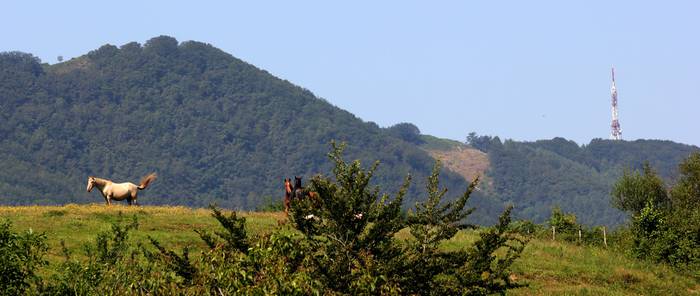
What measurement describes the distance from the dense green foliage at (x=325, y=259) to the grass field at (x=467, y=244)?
51.0 feet

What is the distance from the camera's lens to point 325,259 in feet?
94.6

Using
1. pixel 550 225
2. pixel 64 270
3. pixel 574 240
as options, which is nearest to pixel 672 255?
pixel 574 240

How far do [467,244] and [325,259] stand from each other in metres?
27.5

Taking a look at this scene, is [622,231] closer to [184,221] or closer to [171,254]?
[184,221]

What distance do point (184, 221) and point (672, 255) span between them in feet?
86.1

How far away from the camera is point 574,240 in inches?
2746

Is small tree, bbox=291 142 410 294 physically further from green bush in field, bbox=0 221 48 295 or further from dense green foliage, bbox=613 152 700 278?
dense green foliage, bbox=613 152 700 278

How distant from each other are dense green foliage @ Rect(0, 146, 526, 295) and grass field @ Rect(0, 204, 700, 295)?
1554 centimetres

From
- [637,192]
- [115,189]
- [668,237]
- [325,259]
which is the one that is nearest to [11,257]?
[325,259]

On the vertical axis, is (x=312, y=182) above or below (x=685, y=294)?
above

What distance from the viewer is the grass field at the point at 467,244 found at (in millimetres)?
50344

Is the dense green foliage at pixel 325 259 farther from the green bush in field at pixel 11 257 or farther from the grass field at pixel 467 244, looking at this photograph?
the grass field at pixel 467 244

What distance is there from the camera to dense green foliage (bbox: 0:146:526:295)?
73.1 ft

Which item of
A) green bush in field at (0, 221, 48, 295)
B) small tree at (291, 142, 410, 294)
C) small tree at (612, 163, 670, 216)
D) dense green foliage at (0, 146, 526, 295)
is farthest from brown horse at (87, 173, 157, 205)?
small tree at (612, 163, 670, 216)
